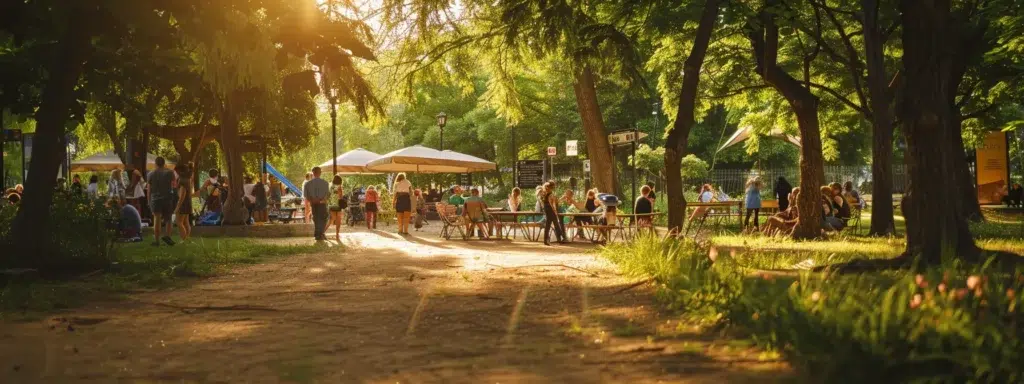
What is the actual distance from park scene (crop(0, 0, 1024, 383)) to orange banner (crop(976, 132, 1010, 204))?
8.38m

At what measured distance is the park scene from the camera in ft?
19.1

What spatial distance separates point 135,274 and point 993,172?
31699 millimetres

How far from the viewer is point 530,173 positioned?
2759 cm

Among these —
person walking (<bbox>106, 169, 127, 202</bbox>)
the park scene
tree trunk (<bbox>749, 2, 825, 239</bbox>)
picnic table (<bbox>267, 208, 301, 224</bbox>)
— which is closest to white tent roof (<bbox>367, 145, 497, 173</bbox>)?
picnic table (<bbox>267, 208, 301, 224</bbox>)

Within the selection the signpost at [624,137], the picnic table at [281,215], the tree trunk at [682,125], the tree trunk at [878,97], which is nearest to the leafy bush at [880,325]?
the tree trunk at [682,125]

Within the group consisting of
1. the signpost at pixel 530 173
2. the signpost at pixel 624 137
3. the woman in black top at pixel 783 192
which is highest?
the signpost at pixel 624 137

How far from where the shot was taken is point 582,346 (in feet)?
21.3

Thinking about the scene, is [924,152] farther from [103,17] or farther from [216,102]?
[216,102]

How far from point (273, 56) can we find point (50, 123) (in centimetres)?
543

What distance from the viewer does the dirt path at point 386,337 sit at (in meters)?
5.73

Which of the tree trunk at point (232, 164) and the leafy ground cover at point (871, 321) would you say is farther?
the tree trunk at point (232, 164)

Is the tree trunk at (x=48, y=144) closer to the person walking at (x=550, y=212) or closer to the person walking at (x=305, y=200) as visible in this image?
the person walking at (x=305, y=200)

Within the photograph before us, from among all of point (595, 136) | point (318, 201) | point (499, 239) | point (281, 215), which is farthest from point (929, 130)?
point (281, 215)

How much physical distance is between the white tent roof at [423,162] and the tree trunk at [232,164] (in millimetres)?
7806
